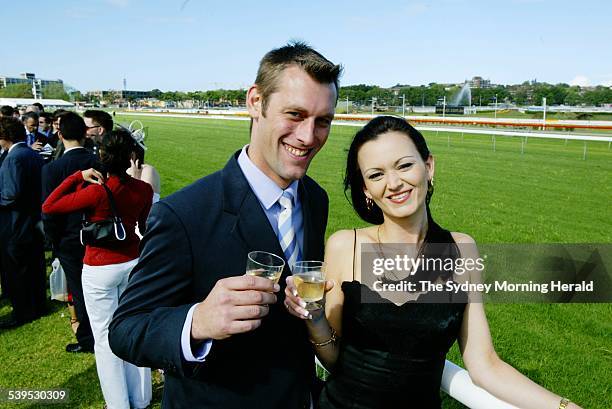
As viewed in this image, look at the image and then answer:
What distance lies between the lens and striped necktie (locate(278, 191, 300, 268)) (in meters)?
2.21

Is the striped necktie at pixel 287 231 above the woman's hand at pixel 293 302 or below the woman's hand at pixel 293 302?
above

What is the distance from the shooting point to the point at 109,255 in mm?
4637

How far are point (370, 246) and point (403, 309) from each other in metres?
0.43

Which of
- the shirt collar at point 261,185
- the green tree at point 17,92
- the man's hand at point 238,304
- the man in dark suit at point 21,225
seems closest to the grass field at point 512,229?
the man in dark suit at point 21,225

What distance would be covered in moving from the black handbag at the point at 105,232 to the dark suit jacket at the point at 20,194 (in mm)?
2677

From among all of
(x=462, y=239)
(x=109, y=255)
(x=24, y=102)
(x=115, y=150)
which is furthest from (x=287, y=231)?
(x=24, y=102)

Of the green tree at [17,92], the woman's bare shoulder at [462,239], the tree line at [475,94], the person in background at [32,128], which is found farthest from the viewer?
the green tree at [17,92]

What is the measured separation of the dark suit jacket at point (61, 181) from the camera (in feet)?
18.2

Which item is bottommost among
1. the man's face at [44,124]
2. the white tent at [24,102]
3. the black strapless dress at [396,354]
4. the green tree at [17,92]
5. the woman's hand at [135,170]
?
the black strapless dress at [396,354]

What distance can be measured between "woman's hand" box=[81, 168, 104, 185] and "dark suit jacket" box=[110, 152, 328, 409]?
2.90 m

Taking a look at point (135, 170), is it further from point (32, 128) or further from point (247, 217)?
point (32, 128)

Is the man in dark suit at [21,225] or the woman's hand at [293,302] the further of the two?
the man in dark suit at [21,225]

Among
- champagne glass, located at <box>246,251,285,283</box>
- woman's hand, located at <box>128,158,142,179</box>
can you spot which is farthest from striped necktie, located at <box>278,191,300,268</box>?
woman's hand, located at <box>128,158,142,179</box>

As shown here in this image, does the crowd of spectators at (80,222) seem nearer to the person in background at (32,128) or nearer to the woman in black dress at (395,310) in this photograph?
the woman in black dress at (395,310)
